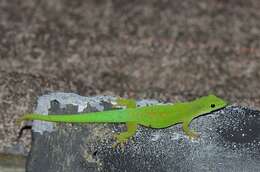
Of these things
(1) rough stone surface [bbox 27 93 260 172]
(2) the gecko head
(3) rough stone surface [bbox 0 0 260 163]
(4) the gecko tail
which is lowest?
(1) rough stone surface [bbox 27 93 260 172]

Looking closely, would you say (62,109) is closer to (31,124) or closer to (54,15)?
(31,124)

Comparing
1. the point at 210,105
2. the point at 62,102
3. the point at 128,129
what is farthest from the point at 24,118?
the point at 210,105

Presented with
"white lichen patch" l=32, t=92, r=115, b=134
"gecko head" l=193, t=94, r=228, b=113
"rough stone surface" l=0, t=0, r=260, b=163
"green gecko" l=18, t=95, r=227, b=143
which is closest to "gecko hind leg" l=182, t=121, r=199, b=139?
"green gecko" l=18, t=95, r=227, b=143

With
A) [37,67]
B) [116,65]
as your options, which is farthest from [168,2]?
[37,67]

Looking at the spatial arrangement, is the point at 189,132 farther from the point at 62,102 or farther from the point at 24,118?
the point at 24,118

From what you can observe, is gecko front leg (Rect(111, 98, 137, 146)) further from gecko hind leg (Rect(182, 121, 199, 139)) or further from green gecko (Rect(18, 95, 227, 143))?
gecko hind leg (Rect(182, 121, 199, 139))

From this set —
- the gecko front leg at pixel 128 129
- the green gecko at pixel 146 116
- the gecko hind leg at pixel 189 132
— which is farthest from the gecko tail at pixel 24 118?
the gecko hind leg at pixel 189 132

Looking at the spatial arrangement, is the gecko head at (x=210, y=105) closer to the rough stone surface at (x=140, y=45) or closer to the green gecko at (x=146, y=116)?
the green gecko at (x=146, y=116)
